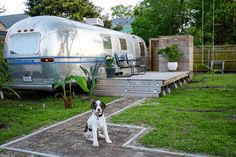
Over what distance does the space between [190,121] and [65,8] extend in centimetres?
1785

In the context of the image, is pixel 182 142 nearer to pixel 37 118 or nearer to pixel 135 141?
pixel 135 141

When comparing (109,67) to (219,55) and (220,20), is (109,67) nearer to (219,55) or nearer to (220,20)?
(219,55)

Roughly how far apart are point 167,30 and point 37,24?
1627cm

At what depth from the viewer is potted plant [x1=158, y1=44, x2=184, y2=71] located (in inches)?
495

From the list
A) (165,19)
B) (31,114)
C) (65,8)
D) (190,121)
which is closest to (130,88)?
(31,114)

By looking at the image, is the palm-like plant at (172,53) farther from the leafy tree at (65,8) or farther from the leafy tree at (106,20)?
the leafy tree at (106,20)

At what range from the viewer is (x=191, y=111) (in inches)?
240

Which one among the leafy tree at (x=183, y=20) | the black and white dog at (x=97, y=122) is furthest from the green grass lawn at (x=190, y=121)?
the leafy tree at (x=183, y=20)

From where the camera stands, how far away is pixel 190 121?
5.21 meters

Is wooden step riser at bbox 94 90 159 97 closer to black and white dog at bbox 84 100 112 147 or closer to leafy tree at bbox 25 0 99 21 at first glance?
black and white dog at bbox 84 100 112 147

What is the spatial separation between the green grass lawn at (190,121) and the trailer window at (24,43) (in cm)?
352

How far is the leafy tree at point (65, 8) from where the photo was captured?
68.8ft

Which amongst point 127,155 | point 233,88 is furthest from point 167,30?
point 127,155

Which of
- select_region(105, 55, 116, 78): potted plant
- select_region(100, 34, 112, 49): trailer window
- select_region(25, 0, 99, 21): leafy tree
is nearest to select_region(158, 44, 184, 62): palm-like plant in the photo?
select_region(100, 34, 112, 49): trailer window
